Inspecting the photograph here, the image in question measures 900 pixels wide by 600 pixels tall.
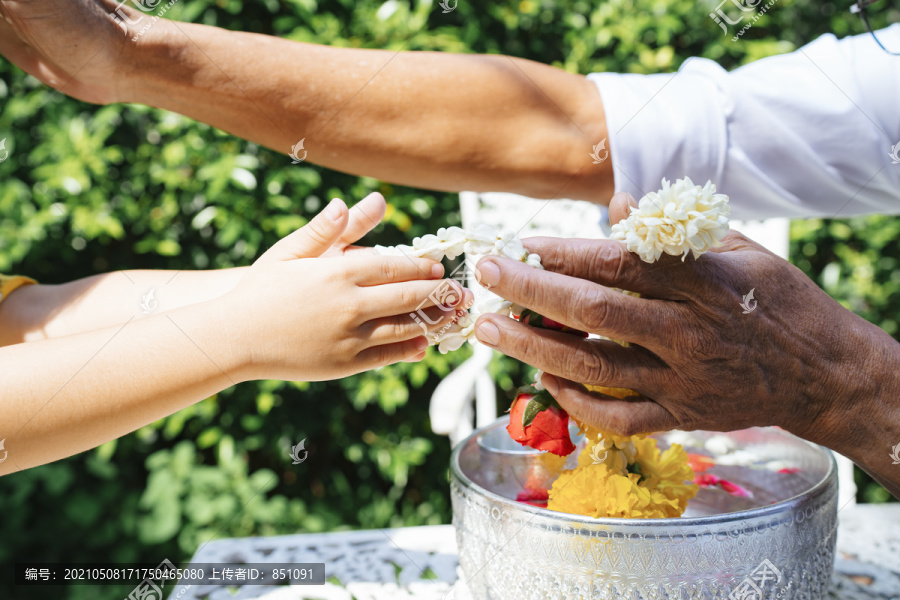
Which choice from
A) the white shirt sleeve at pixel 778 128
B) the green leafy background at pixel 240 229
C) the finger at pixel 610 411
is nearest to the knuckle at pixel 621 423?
the finger at pixel 610 411

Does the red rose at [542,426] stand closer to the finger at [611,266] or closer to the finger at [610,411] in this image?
the finger at [610,411]

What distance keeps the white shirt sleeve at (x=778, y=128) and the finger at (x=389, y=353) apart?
0.54 meters

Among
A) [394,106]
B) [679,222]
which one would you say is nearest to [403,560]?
[679,222]

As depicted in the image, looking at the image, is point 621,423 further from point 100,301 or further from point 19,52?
point 19,52

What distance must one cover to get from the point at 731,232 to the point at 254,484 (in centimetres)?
166

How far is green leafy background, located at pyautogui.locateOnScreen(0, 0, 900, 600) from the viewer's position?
→ 5.99 feet

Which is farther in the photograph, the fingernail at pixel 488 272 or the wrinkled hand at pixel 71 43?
the wrinkled hand at pixel 71 43

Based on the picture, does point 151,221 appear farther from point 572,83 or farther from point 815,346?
point 815,346

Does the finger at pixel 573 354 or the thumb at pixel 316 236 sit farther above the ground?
the thumb at pixel 316 236

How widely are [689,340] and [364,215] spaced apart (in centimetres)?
46

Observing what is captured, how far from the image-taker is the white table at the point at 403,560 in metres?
0.88

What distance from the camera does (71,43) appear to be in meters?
1.04

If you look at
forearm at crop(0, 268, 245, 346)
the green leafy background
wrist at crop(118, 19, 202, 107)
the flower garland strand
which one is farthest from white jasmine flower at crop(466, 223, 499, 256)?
the green leafy background

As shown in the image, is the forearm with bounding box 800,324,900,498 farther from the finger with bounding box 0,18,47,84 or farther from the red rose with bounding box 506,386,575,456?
the finger with bounding box 0,18,47,84
